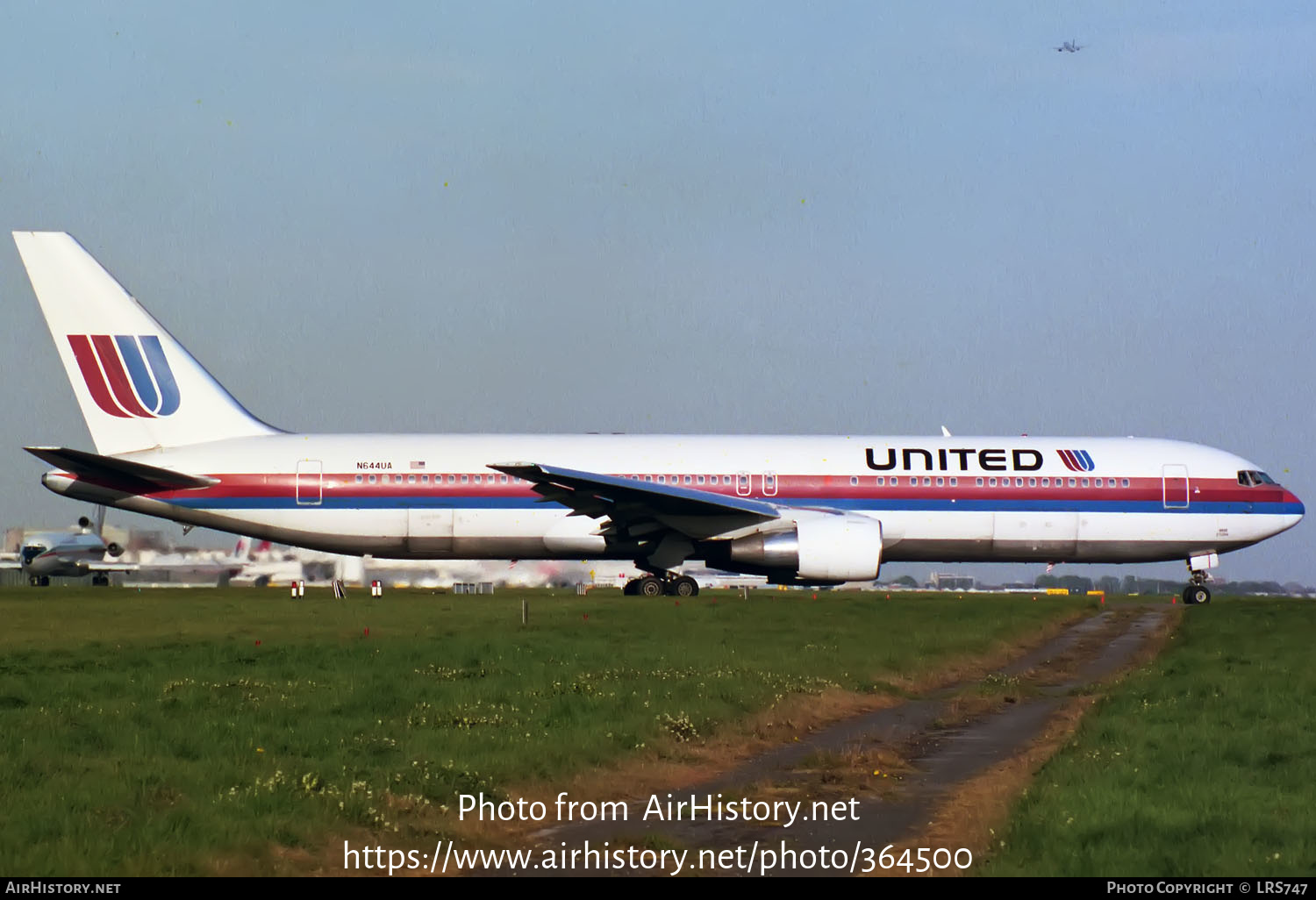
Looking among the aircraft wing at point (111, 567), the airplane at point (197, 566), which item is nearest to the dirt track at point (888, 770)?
the airplane at point (197, 566)

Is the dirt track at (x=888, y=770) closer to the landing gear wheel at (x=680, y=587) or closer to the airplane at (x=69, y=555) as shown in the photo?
the landing gear wheel at (x=680, y=587)

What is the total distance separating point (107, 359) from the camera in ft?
112

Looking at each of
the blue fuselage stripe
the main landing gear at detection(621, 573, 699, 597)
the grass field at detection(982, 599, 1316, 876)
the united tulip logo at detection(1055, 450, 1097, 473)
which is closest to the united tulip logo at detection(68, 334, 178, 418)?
the blue fuselage stripe

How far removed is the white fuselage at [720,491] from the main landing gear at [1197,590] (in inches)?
72.4

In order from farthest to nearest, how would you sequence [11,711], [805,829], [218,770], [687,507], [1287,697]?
[687,507], [1287,697], [11,711], [218,770], [805,829]

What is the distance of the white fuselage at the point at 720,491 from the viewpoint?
108 ft

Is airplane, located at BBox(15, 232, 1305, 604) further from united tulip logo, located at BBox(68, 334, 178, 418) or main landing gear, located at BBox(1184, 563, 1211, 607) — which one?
main landing gear, located at BBox(1184, 563, 1211, 607)

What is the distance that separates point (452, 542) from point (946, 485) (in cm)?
1193

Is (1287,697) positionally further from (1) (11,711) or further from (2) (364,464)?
(2) (364,464)

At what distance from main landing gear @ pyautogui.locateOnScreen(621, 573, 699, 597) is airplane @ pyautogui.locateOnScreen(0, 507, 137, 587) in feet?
105

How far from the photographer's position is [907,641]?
22.2 metres

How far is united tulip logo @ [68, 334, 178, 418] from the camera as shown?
111 feet

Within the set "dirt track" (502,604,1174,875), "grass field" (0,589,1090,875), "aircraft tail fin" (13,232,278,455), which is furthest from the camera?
"aircraft tail fin" (13,232,278,455)

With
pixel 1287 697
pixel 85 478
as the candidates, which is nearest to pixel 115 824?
pixel 1287 697
